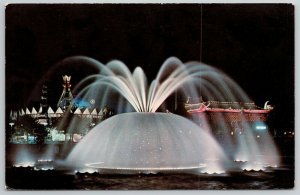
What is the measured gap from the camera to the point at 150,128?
7496 millimetres

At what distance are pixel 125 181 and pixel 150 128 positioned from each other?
51cm

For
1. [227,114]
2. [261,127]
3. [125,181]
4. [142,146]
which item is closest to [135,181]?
[125,181]

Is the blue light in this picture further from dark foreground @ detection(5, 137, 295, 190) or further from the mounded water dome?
the mounded water dome

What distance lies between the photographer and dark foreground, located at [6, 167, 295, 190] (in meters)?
7.43

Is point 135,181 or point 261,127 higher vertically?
point 261,127

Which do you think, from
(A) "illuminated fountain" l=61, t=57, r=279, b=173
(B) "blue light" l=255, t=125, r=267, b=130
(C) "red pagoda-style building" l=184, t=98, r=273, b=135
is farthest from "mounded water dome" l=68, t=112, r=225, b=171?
(B) "blue light" l=255, t=125, r=267, b=130

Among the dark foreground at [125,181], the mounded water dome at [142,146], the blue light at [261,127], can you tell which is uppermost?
the blue light at [261,127]

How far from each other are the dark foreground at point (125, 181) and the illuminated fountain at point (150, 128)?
8cm

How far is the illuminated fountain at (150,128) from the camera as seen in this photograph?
749 centimetres

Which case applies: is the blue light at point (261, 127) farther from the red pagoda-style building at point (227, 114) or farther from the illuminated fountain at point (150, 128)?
the illuminated fountain at point (150, 128)

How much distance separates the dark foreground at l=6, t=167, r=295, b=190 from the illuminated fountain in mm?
77

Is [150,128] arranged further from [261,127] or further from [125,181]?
[261,127]

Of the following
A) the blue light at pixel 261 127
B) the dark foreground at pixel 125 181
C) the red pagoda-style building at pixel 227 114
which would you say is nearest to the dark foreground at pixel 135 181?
the dark foreground at pixel 125 181

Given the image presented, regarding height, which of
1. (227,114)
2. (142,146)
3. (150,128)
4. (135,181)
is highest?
(227,114)
